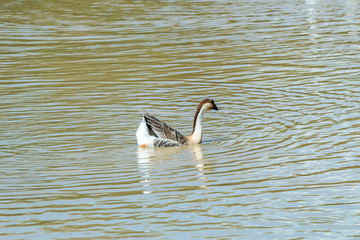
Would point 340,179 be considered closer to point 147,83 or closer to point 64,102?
point 64,102

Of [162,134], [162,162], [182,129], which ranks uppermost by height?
[162,134]

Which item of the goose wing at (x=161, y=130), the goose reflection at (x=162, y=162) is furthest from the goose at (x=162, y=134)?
the goose reflection at (x=162, y=162)

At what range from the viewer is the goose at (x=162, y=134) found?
46.5 feet

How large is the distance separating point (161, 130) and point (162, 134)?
0.09 m

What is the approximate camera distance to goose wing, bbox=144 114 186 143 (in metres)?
14.2

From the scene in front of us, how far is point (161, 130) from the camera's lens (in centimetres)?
1433

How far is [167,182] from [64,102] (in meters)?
6.64

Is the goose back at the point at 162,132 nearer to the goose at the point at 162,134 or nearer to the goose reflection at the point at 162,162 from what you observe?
the goose at the point at 162,134

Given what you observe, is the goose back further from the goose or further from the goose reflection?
the goose reflection

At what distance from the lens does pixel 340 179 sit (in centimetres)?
1149

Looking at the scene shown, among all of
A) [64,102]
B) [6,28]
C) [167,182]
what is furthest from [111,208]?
[6,28]

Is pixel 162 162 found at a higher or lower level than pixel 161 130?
lower

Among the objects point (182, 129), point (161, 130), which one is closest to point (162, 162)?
point (161, 130)

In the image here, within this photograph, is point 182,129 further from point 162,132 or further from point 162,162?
point 162,162
